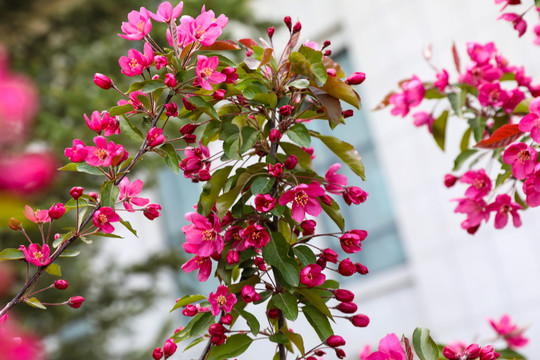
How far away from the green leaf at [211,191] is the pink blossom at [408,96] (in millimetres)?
476

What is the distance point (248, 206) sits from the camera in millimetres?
754

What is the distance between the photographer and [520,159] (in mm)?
834

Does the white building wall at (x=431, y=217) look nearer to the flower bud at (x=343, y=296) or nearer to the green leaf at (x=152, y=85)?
the flower bud at (x=343, y=296)

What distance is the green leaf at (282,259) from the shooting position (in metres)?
0.68

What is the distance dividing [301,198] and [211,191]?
11 centimetres

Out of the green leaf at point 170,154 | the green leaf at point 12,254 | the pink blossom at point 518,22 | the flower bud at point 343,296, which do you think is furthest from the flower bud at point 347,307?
the pink blossom at point 518,22

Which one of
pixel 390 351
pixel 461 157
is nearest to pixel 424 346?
pixel 390 351

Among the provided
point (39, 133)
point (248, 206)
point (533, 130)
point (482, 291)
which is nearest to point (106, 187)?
point (248, 206)

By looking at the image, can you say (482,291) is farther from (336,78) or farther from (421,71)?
(336,78)

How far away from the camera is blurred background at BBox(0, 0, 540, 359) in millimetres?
3752

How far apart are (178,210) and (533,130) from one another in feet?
18.5

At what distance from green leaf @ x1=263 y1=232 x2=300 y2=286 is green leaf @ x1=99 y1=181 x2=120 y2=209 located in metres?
0.17

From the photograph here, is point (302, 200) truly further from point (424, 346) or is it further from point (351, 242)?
point (424, 346)

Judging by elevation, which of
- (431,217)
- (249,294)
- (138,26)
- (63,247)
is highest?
(138,26)
